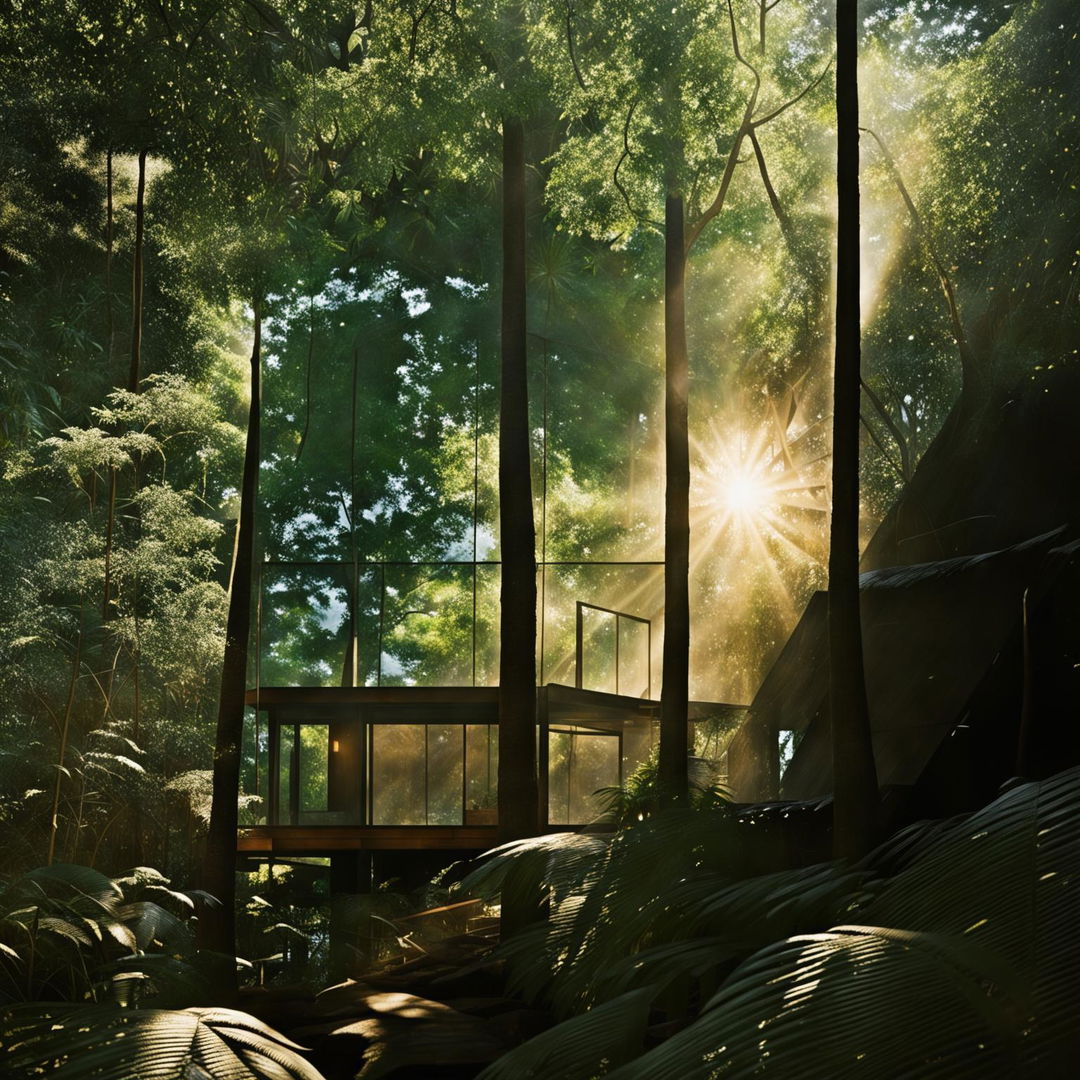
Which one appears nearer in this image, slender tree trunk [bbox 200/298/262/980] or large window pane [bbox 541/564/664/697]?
slender tree trunk [bbox 200/298/262/980]

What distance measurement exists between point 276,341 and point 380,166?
15.3 meters

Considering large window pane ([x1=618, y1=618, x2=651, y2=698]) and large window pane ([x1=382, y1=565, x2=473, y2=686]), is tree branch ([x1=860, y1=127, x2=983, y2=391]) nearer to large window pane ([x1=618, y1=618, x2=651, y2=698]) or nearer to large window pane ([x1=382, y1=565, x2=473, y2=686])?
large window pane ([x1=618, y1=618, x2=651, y2=698])

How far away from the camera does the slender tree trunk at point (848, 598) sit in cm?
506

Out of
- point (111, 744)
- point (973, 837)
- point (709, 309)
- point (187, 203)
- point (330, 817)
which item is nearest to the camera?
point (973, 837)

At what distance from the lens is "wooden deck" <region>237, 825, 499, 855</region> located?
45.5ft

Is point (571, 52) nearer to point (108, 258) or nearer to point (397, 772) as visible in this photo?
point (108, 258)

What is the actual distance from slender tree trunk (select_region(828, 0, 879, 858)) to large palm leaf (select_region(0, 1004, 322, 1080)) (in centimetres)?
329

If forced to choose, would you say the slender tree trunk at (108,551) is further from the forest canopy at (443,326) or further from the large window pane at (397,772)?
the large window pane at (397,772)

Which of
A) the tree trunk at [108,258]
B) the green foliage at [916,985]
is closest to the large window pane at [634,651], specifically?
the tree trunk at [108,258]

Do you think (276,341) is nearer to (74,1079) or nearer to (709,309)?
(709,309)

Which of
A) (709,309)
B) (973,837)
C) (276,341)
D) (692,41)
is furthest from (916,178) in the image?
(276,341)

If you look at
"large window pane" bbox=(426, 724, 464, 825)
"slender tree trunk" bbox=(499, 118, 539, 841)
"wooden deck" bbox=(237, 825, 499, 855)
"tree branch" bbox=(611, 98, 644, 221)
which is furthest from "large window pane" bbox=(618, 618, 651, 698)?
"slender tree trunk" bbox=(499, 118, 539, 841)

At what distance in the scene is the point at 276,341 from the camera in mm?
25250

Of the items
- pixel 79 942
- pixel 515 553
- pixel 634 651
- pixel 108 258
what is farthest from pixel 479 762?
pixel 79 942
